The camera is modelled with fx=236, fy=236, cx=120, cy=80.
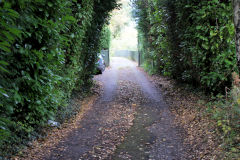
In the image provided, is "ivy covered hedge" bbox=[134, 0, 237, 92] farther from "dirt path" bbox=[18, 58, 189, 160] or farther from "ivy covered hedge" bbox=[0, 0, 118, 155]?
"ivy covered hedge" bbox=[0, 0, 118, 155]

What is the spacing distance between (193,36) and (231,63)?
7.15ft

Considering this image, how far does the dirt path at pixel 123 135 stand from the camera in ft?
17.3

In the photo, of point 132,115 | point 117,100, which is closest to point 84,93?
point 117,100

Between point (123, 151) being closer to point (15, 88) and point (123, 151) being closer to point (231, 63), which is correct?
point (15, 88)

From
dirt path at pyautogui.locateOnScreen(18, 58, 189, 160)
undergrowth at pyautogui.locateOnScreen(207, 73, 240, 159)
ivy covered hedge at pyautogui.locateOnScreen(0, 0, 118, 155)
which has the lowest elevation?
dirt path at pyautogui.locateOnScreen(18, 58, 189, 160)

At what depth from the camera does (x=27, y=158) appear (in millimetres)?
4789

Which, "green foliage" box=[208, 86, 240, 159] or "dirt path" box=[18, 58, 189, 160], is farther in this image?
"dirt path" box=[18, 58, 189, 160]

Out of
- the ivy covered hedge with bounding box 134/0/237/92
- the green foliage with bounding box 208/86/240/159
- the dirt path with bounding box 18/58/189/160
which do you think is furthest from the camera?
the ivy covered hedge with bounding box 134/0/237/92

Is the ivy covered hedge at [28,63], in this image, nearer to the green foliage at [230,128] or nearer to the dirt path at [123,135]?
the dirt path at [123,135]

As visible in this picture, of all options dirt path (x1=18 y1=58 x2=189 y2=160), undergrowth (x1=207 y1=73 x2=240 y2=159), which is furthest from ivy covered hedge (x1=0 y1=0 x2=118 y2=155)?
undergrowth (x1=207 y1=73 x2=240 y2=159)

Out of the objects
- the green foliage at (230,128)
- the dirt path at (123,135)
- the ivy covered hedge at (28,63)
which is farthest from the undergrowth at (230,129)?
the ivy covered hedge at (28,63)

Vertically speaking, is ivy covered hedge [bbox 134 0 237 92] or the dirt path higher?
ivy covered hedge [bbox 134 0 237 92]

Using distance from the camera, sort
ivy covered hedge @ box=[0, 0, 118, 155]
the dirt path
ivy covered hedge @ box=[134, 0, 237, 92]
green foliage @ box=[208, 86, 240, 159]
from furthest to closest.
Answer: ivy covered hedge @ box=[134, 0, 237, 92]
the dirt path
green foliage @ box=[208, 86, 240, 159]
ivy covered hedge @ box=[0, 0, 118, 155]

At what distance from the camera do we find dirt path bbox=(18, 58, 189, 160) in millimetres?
5277
